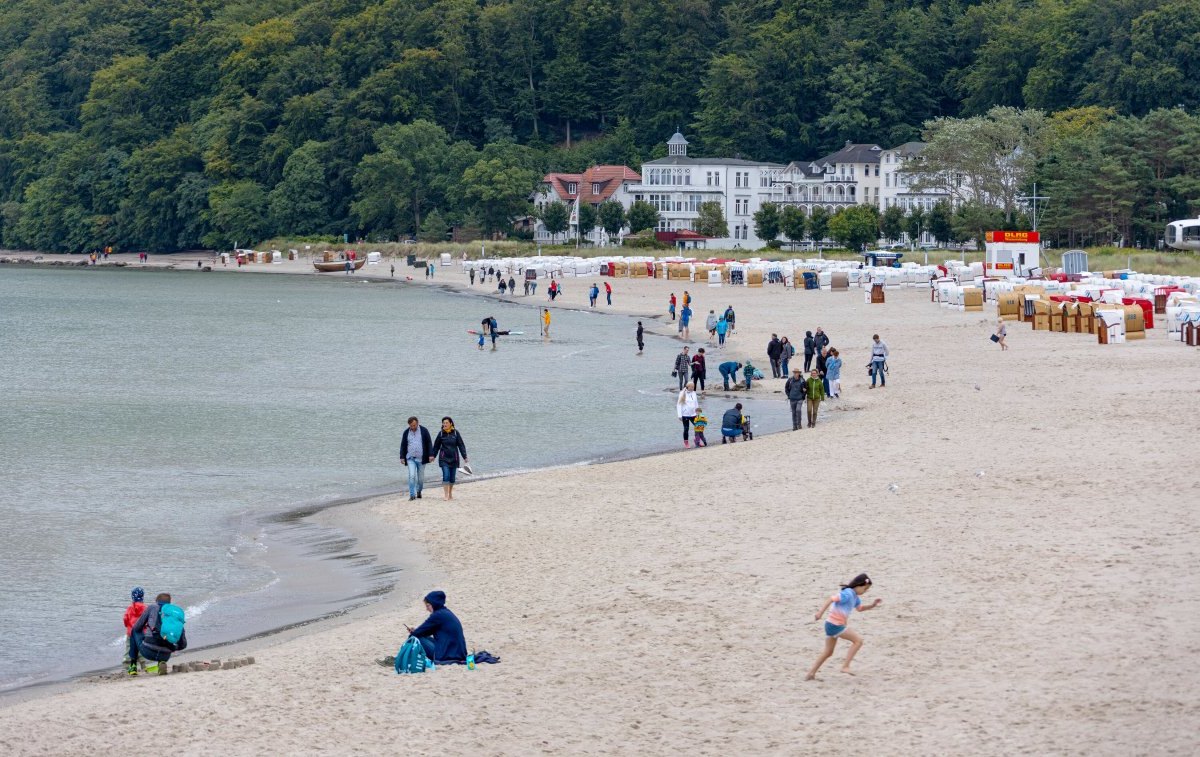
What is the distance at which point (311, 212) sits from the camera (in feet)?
466

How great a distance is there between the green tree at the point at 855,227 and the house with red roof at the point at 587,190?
24.8 metres

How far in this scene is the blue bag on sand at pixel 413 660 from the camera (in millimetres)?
15016

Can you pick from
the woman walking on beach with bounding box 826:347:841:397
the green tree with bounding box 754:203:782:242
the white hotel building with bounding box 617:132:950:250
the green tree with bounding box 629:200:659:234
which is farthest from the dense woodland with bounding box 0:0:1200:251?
the woman walking on beach with bounding box 826:347:841:397

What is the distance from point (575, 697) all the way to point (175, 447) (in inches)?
891

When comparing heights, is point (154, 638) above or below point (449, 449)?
below

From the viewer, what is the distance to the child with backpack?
16.0 metres

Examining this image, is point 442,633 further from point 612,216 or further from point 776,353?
point 612,216

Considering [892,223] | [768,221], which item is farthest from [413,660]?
[768,221]

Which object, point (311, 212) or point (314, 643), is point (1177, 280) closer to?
point (314, 643)

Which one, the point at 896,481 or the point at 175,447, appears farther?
the point at 175,447

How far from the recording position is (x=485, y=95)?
14925 cm

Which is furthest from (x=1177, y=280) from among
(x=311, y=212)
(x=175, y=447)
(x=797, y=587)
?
(x=311, y=212)

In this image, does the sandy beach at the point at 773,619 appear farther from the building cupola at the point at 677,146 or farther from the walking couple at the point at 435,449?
the building cupola at the point at 677,146

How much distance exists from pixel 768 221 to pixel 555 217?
19.2 meters
